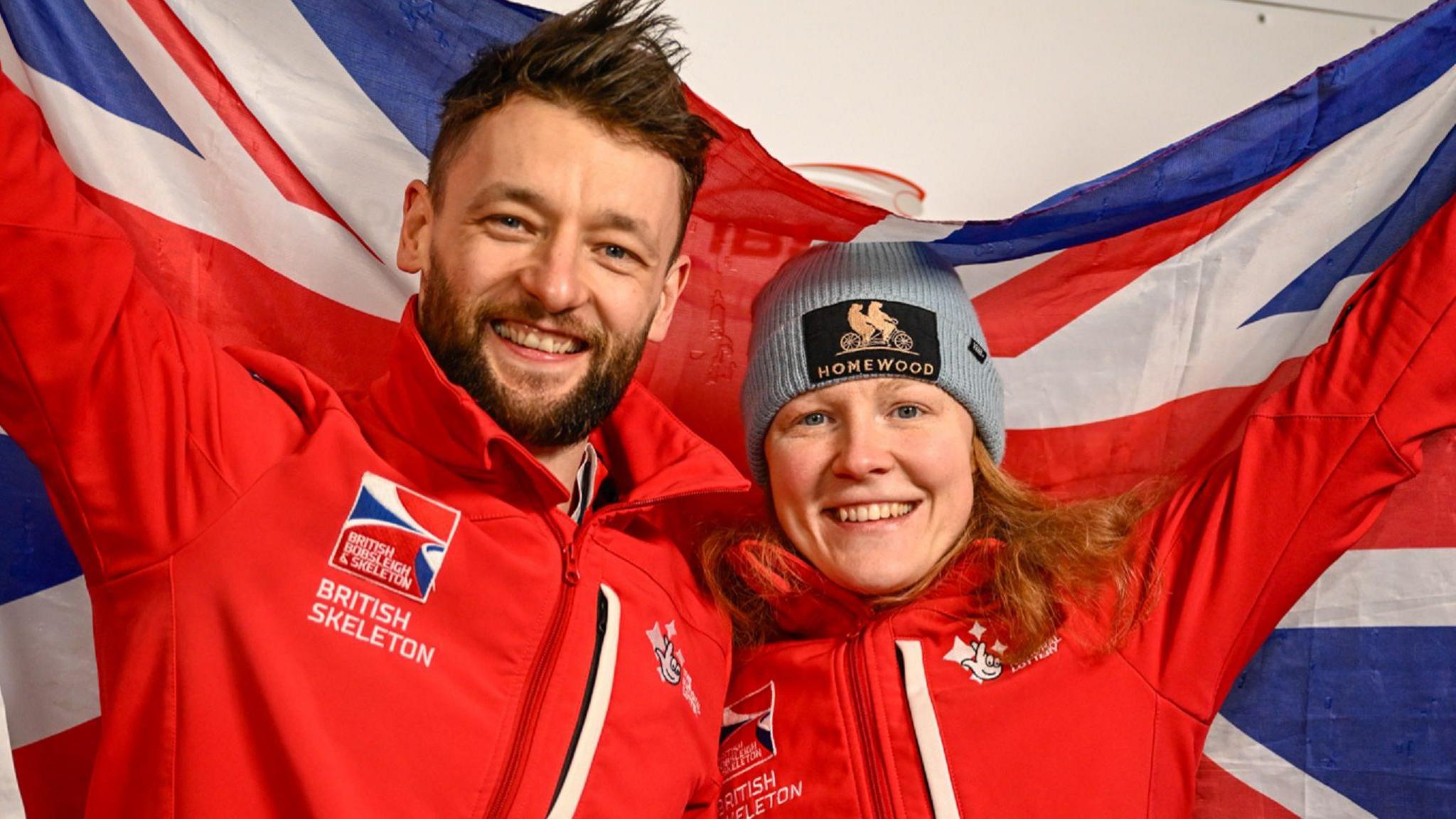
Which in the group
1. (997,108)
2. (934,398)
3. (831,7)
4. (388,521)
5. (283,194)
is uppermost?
(831,7)

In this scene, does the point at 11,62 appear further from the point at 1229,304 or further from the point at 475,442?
the point at 1229,304

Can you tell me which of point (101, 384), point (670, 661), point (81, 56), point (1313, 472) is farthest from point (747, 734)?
point (81, 56)

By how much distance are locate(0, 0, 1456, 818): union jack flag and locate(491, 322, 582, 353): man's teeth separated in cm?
35

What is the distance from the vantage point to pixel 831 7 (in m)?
2.30

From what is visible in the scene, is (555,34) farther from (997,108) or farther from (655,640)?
(997,108)

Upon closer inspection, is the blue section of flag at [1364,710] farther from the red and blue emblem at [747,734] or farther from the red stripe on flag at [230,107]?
the red stripe on flag at [230,107]

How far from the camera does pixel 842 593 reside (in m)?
1.51

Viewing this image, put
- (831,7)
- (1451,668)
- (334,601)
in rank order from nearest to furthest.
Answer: (334,601) < (1451,668) < (831,7)

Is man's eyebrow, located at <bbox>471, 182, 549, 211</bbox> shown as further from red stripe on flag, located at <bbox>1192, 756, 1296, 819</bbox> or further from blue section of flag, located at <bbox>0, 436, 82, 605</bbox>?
red stripe on flag, located at <bbox>1192, 756, 1296, 819</bbox>

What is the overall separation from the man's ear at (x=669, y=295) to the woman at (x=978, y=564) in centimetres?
14

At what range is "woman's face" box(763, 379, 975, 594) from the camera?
148 centimetres

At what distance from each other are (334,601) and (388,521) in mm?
96

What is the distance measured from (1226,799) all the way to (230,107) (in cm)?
151

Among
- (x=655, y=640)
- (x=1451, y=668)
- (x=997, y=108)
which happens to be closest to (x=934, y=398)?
(x=655, y=640)
